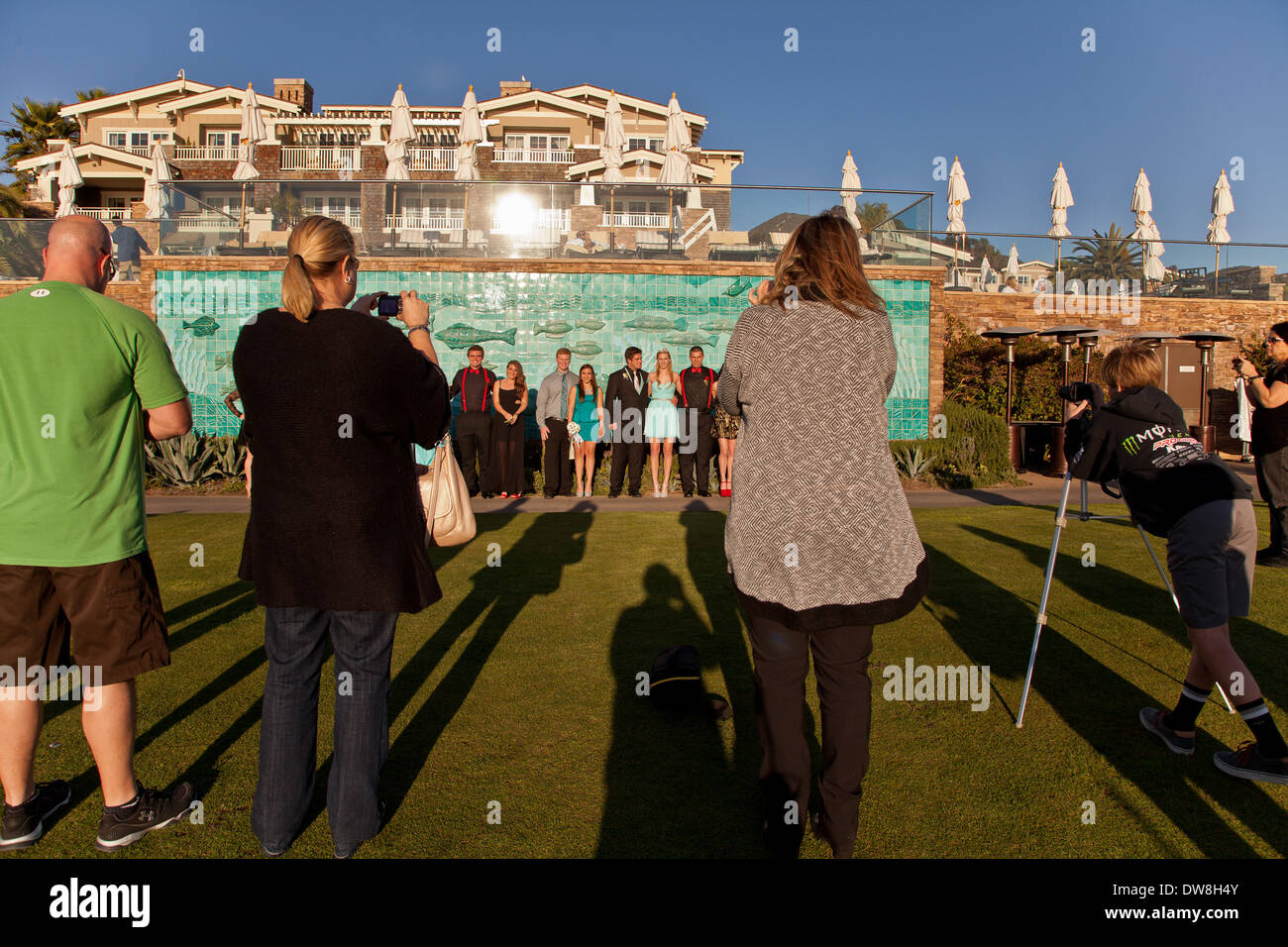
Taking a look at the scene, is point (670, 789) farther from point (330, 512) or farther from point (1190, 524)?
point (1190, 524)

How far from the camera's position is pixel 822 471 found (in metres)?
2.89

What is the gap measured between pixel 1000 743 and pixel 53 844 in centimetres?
402

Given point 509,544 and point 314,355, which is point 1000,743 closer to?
point 314,355

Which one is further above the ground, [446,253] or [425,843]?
[446,253]

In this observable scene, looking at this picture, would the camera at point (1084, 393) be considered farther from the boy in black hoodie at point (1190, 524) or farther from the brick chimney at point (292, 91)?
the brick chimney at point (292, 91)

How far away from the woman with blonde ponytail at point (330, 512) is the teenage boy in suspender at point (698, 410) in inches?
427

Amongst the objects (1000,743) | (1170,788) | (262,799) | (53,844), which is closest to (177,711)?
(53,844)

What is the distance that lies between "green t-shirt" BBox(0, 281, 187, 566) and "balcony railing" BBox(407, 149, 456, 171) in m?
33.5

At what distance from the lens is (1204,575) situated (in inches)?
151

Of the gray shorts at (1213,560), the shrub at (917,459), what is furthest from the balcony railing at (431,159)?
the gray shorts at (1213,560)

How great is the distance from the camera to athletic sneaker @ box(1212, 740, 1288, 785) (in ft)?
11.8

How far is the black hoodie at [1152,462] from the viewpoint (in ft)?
12.9

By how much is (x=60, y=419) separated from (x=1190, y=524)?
184 inches
